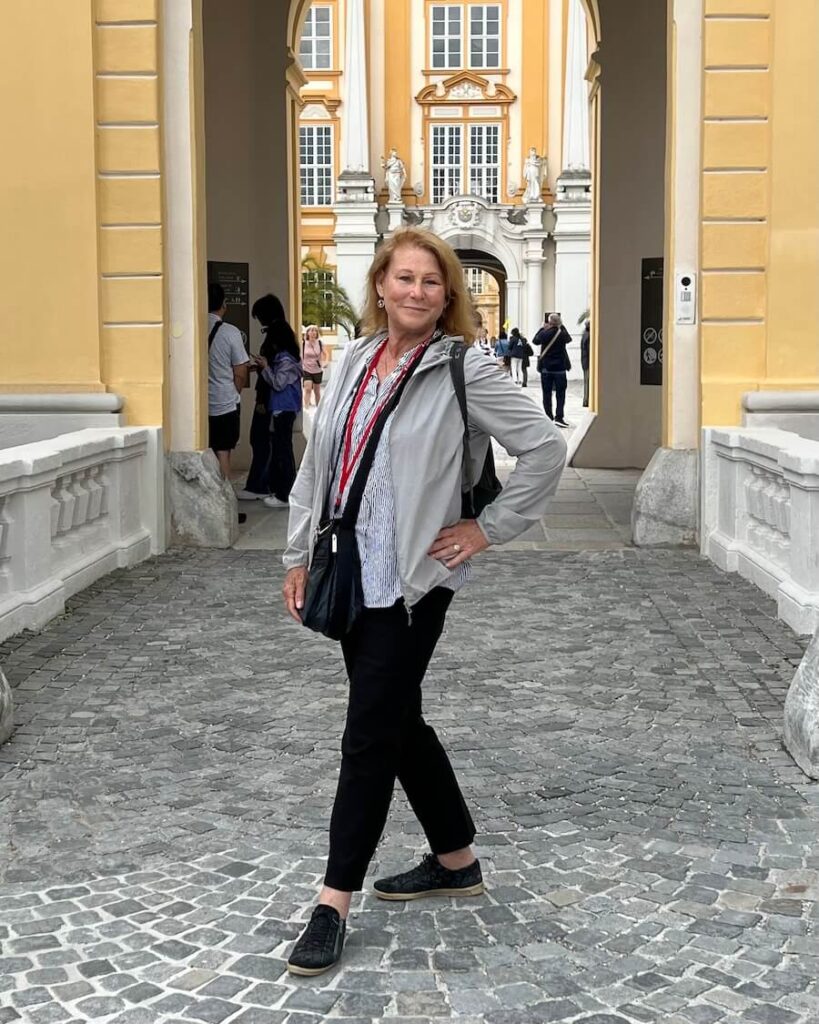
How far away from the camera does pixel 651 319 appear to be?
48.2 ft

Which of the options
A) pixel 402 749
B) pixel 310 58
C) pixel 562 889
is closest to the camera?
pixel 402 749

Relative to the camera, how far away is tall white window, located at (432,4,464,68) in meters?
50.3

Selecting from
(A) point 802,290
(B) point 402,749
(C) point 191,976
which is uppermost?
(A) point 802,290

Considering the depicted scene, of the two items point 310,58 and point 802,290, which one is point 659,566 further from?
point 310,58

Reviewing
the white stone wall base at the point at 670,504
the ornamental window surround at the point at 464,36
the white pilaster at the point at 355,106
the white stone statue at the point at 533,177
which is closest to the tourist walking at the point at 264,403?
the white stone wall base at the point at 670,504

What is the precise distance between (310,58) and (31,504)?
45.4 metres

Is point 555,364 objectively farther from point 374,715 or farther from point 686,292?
point 374,715

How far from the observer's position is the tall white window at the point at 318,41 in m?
49.5

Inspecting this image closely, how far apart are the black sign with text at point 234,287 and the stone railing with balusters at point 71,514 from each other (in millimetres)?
5122

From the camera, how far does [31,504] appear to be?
7.26 metres

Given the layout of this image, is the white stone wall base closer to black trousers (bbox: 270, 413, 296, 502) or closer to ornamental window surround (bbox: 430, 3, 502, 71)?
black trousers (bbox: 270, 413, 296, 502)

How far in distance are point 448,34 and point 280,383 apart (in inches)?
1640

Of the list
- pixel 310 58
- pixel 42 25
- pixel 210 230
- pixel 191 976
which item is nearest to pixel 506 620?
pixel 191 976

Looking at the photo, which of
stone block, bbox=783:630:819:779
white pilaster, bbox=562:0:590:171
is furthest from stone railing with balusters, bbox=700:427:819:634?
white pilaster, bbox=562:0:590:171
